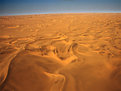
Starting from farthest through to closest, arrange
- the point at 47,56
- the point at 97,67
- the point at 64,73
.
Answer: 1. the point at 47,56
2. the point at 97,67
3. the point at 64,73

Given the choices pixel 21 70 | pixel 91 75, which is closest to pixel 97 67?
pixel 91 75

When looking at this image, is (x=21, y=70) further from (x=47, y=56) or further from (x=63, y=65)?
(x=63, y=65)

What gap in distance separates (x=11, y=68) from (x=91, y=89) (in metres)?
1.40

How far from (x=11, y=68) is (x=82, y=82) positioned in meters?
1.29

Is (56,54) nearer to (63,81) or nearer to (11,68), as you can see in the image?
(63,81)

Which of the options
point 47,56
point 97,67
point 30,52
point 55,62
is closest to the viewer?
point 97,67

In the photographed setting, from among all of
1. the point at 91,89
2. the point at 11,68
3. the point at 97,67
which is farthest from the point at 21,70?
the point at 97,67

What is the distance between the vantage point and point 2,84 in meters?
0.95

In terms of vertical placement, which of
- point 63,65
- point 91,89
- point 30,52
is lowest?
point 91,89

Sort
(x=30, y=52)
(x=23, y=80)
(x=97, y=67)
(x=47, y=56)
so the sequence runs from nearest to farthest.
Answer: (x=23, y=80) < (x=97, y=67) < (x=47, y=56) < (x=30, y=52)

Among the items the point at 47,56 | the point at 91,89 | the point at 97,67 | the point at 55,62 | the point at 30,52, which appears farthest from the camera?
the point at 30,52

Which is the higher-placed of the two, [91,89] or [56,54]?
[56,54]

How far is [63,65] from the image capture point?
132 cm

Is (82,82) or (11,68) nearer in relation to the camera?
(82,82)
